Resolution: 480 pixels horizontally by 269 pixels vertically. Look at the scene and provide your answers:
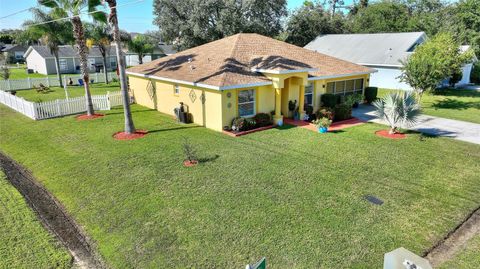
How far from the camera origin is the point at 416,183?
408 inches

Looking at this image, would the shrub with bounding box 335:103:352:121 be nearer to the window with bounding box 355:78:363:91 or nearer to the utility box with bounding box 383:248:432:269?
the window with bounding box 355:78:363:91

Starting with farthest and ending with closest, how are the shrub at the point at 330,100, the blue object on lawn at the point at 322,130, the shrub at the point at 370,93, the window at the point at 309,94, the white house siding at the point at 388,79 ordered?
1. the white house siding at the point at 388,79
2. the shrub at the point at 370,93
3. the shrub at the point at 330,100
4. the window at the point at 309,94
5. the blue object on lawn at the point at 322,130

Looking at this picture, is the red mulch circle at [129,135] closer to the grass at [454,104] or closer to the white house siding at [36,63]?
the grass at [454,104]

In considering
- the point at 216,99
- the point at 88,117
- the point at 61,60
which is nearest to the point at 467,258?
the point at 216,99

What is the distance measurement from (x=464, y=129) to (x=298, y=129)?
882 cm

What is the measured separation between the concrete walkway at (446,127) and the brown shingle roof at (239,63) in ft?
12.5

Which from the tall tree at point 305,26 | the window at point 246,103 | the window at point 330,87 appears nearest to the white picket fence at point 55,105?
the window at point 246,103

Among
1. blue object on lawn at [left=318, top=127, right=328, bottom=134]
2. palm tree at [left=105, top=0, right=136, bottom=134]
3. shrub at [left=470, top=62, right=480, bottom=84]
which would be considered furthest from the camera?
shrub at [left=470, top=62, right=480, bottom=84]

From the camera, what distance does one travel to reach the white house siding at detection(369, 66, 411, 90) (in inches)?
1157

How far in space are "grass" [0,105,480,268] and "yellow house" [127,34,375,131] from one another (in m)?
2.00

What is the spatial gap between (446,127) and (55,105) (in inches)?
884

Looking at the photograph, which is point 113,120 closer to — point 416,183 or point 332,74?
point 332,74

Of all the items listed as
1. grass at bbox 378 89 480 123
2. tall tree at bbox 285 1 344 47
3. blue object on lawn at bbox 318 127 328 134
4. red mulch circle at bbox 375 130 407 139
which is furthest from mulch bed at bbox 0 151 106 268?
tall tree at bbox 285 1 344 47

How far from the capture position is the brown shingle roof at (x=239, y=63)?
1661 centimetres
